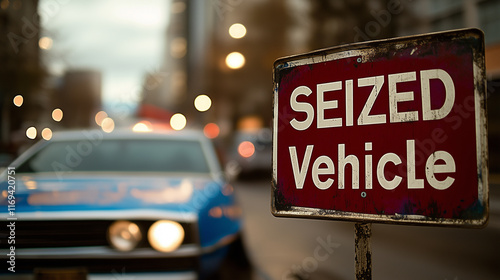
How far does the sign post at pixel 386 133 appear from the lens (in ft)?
4.05

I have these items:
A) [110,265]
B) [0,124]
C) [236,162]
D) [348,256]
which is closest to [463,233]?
[348,256]

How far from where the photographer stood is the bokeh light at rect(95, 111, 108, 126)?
31.0 m

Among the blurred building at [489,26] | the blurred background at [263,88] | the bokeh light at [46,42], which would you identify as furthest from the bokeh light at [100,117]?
the blurred building at [489,26]

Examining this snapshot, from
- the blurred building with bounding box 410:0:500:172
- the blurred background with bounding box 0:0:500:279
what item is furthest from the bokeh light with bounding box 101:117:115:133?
the blurred building with bounding box 410:0:500:172

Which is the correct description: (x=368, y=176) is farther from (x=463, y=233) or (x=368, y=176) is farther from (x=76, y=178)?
(x=463, y=233)

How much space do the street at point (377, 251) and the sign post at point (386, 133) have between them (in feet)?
6.37

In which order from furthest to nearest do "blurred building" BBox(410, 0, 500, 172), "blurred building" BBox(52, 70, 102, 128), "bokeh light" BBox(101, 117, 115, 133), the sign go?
"blurred building" BBox(52, 70, 102, 128)
"blurred building" BBox(410, 0, 500, 172)
"bokeh light" BBox(101, 117, 115, 133)
the sign

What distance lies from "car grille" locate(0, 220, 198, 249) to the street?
60.4 inches

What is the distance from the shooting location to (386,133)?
1.36 metres

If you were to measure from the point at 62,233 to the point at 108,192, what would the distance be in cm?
41

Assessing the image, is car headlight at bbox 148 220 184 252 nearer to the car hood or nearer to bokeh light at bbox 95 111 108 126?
the car hood

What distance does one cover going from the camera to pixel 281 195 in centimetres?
156

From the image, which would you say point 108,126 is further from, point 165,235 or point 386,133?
point 386,133

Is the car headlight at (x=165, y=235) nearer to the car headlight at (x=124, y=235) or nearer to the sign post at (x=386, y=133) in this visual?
the car headlight at (x=124, y=235)
